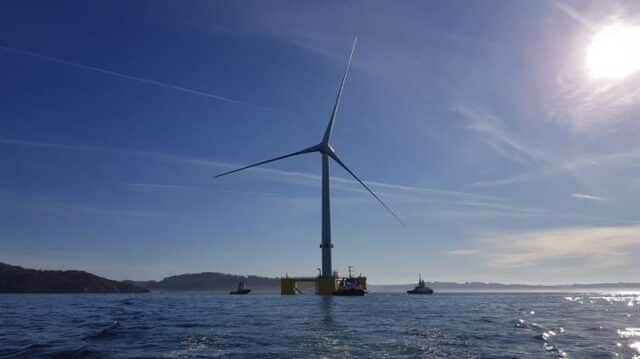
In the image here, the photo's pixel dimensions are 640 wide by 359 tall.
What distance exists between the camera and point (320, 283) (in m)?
164

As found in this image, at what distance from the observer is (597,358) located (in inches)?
1423

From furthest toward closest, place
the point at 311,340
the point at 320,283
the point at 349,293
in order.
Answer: the point at 320,283
the point at 349,293
the point at 311,340

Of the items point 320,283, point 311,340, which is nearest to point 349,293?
point 320,283

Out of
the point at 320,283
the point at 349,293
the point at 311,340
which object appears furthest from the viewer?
the point at 320,283

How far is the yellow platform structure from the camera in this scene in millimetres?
162875

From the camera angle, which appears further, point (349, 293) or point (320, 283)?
point (320, 283)

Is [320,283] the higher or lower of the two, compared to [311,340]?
higher

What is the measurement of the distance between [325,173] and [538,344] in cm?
11570

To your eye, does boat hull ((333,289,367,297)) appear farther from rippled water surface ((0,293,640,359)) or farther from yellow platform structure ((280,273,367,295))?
rippled water surface ((0,293,640,359))

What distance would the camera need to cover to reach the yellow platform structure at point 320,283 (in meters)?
163

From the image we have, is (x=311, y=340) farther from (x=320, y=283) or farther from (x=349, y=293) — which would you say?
(x=320, y=283)

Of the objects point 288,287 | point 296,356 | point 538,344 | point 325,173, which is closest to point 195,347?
point 296,356

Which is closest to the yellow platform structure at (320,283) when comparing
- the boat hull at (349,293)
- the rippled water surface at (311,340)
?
the boat hull at (349,293)

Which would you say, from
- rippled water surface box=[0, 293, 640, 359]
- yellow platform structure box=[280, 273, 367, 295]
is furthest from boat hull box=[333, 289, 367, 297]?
rippled water surface box=[0, 293, 640, 359]
